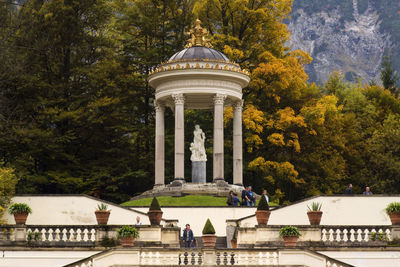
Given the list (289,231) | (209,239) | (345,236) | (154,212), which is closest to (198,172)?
(154,212)

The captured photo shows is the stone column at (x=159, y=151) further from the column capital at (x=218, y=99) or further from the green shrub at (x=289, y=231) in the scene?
the green shrub at (x=289, y=231)

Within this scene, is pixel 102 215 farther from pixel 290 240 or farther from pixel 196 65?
pixel 196 65

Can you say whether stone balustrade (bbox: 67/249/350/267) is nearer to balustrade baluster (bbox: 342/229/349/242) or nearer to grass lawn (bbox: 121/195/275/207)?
balustrade baluster (bbox: 342/229/349/242)

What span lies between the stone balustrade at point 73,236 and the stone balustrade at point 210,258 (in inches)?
127

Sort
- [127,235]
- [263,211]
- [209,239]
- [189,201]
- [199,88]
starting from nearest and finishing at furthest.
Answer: [209,239] < [127,235] < [263,211] < [189,201] < [199,88]

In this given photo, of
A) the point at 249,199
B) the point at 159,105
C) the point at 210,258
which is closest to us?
the point at 210,258

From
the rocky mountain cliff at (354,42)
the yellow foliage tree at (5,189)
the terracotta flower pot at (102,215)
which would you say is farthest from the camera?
the rocky mountain cliff at (354,42)

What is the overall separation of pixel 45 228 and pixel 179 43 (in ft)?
112

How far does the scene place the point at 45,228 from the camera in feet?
114

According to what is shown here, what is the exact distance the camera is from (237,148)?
5225cm

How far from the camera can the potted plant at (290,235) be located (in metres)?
32.8

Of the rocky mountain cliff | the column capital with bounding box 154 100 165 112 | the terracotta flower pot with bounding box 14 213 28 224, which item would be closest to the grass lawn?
the column capital with bounding box 154 100 165 112

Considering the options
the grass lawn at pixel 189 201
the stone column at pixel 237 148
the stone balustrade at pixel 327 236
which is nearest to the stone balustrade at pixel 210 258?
the stone balustrade at pixel 327 236

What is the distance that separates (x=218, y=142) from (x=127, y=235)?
61.6ft
